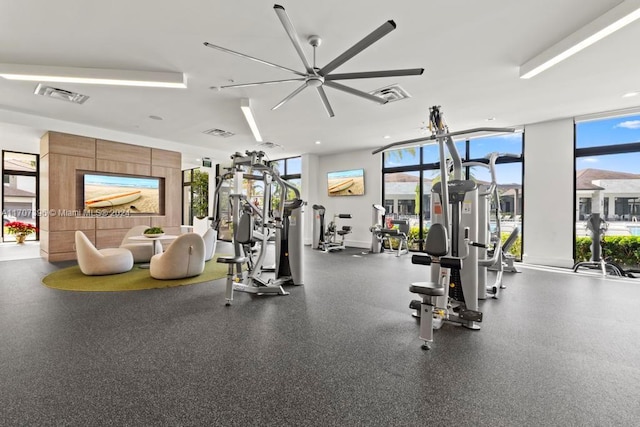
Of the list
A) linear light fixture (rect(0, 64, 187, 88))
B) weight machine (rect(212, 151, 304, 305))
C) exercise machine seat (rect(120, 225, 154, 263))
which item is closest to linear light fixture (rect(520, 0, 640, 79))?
weight machine (rect(212, 151, 304, 305))

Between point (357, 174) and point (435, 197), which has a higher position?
point (357, 174)

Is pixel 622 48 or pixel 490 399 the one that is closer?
pixel 490 399

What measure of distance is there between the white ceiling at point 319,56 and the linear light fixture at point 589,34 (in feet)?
0.22

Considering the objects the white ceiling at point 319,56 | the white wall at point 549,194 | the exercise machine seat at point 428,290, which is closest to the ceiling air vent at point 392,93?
the white ceiling at point 319,56

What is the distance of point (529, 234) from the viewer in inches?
253

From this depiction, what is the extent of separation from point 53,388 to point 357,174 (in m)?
8.42

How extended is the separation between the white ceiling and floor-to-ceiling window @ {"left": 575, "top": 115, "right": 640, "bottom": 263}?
58 cm

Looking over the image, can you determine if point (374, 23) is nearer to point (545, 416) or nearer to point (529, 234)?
point (545, 416)

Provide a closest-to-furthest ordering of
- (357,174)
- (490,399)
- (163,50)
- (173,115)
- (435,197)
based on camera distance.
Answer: (490,399) → (435,197) → (163,50) → (173,115) → (357,174)

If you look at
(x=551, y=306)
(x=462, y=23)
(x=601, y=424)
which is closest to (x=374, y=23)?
(x=462, y=23)

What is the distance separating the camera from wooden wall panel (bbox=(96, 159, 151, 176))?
7.22 m

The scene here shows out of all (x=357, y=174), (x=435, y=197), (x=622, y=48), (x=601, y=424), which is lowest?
(x=601, y=424)

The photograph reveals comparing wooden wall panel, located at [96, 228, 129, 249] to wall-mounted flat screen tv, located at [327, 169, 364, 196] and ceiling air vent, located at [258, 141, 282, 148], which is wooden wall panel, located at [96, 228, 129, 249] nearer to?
ceiling air vent, located at [258, 141, 282, 148]

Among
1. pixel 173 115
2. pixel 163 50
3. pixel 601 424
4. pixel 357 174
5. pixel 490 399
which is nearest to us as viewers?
pixel 601 424
